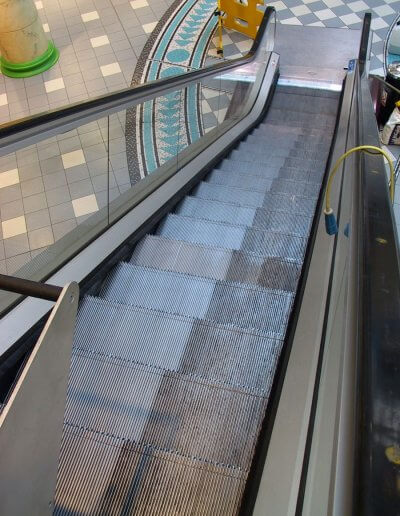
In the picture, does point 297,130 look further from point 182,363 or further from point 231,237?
point 182,363

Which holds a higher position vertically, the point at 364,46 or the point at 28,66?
the point at 364,46

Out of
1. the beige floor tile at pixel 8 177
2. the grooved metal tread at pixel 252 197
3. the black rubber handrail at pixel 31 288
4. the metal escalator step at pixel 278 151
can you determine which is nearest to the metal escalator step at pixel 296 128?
the metal escalator step at pixel 278 151

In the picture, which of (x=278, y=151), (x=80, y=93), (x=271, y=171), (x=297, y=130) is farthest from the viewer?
(x=80, y=93)

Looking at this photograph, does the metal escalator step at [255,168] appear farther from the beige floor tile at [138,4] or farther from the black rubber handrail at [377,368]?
the beige floor tile at [138,4]

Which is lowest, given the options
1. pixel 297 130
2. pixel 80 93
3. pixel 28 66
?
pixel 80 93

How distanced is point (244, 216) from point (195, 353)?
57.5 inches

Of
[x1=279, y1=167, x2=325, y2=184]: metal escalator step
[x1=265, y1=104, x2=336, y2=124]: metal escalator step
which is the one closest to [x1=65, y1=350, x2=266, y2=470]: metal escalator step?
[x1=279, y1=167, x2=325, y2=184]: metal escalator step

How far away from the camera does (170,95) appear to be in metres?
3.75

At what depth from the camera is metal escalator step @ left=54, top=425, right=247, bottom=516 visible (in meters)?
1.22

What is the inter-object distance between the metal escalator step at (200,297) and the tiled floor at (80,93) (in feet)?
1.49

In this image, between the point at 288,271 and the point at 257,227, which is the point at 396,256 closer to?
the point at 288,271

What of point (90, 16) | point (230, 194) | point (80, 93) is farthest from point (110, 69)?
point (230, 194)

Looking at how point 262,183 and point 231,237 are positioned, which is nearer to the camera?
point 231,237

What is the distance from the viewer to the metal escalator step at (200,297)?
1.95 metres
